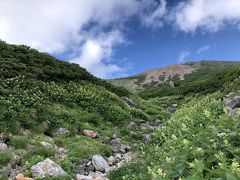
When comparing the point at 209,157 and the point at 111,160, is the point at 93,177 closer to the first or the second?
the point at 111,160

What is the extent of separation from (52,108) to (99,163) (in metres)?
7.38

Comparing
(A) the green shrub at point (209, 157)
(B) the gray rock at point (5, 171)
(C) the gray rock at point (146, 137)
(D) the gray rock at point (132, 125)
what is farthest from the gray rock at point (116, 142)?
(A) the green shrub at point (209, 157)

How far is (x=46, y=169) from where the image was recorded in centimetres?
1569

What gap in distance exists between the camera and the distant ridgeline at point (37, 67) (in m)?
28.8

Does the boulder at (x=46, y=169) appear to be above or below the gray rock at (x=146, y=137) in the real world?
below

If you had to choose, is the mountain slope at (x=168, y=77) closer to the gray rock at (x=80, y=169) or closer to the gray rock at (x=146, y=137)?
the gray rock at (x=146, y=137)

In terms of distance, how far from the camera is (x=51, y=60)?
34.9 m

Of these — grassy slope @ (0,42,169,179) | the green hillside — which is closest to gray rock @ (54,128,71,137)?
the green hillside

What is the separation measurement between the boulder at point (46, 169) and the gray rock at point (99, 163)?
1802 millimetres

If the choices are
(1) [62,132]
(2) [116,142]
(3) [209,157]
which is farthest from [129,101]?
(3) [209,157]

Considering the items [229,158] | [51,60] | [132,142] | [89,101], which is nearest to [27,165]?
[132,142]

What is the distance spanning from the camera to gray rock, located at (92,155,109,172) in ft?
56.1

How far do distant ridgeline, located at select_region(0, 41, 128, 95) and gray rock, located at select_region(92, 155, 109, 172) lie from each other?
Answer: 37.4 feet

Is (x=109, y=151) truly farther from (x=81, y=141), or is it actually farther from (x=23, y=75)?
(x=23, y=75)
